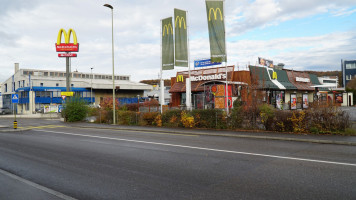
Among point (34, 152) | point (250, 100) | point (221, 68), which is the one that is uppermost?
point (221, 68)

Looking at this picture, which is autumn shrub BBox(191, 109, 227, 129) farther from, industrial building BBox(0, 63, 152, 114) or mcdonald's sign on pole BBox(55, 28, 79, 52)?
industrial building BBox(0, 63, 152, 114)

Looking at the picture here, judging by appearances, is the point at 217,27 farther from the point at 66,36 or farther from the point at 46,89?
the point at 46,89

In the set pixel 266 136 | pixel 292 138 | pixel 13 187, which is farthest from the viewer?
pixel 266 136

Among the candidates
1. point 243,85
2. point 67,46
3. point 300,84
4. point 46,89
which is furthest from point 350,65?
point 46,89

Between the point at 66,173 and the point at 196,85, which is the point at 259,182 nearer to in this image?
the point at 66,173

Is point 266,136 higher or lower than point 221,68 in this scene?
lower

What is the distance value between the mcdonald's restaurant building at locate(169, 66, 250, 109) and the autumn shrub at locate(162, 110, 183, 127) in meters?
5.43

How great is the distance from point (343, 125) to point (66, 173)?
13.1m

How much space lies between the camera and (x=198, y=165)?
798 centimetres

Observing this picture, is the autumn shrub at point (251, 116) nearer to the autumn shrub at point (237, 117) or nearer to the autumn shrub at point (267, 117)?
the autumn shrub at point (237, 117)

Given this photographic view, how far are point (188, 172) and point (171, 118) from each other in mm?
13097

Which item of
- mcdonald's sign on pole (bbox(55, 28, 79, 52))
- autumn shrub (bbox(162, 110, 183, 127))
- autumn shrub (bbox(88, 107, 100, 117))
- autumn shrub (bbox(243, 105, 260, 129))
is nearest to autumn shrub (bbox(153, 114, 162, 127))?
autumn shrub (bbox(162, 110, 183, 127))

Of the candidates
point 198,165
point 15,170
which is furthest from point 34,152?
point 198,165

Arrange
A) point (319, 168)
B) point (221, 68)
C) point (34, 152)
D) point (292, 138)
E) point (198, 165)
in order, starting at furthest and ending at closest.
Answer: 1. point (221, 68)
2. point (292, 138)
3. point (34, 152)
4. point (198, 165)
5. point (319, 168)
